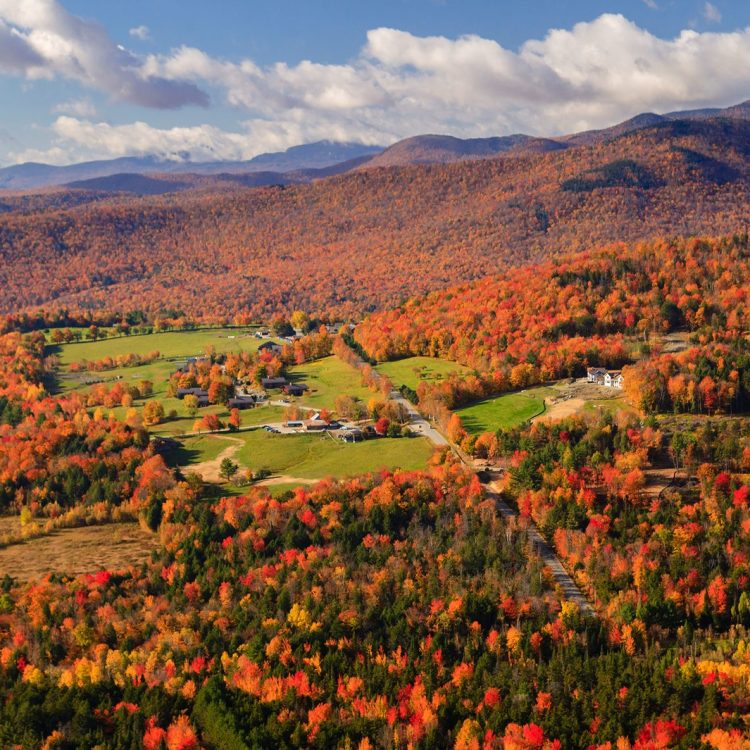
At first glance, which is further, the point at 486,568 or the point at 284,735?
the point at 486,568

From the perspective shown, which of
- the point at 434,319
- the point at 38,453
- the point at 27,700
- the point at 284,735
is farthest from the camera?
the point at 434,319

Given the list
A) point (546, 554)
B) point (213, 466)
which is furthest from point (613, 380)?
point (213, 466)

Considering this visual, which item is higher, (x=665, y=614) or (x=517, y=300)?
(x=517, y=300)

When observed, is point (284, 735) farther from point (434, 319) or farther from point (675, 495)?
point (434, 319)

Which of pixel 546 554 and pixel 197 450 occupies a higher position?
pixel 197 450

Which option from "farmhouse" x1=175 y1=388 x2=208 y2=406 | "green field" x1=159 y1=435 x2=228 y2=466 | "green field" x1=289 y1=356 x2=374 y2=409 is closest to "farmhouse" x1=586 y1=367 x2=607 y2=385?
"green field" x1=289 y1=356 x2=374 y2=409

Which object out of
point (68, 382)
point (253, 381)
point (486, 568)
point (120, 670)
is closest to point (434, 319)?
point (253, 381)

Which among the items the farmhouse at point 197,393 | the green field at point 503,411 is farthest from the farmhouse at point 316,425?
the farmhouse at point 197,393

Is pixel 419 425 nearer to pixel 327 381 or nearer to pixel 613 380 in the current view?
pixel 613 380
